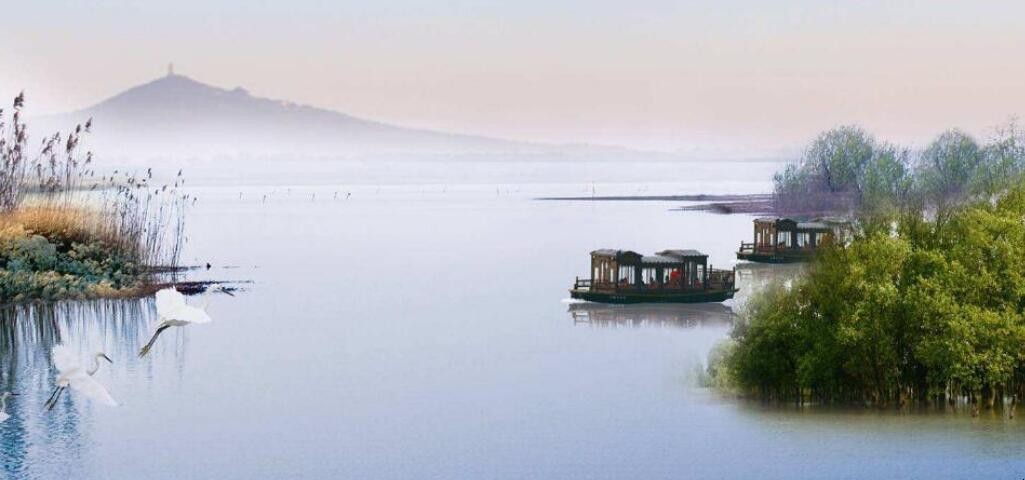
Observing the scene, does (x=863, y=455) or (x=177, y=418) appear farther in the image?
(x=177, y=418)

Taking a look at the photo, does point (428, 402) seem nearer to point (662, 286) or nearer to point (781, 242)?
point (662, 286)

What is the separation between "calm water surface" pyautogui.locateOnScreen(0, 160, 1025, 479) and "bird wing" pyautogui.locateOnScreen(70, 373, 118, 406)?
33.3 feet

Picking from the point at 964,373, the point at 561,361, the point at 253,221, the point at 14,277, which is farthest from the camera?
the point at 253,221

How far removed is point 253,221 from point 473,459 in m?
67.7

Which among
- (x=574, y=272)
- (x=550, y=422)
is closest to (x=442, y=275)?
(x=574, y=272)

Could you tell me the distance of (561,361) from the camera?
107ft

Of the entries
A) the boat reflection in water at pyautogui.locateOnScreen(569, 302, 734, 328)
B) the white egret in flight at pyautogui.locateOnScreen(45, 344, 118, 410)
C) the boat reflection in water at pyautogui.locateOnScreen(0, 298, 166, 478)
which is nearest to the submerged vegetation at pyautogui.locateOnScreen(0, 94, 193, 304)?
the boat reflection in water at pyautogui.locateOnScreen(0, 298, 166, 478)

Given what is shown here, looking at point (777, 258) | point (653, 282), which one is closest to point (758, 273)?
point (777, 258)

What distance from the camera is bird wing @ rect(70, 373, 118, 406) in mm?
10453

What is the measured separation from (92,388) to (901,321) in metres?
16.8

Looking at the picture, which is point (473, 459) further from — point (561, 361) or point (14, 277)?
point (14, 277)

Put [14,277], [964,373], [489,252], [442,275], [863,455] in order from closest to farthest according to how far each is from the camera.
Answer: [863,455] → [964,373] → [14,277] → [442,275] → [489,252]

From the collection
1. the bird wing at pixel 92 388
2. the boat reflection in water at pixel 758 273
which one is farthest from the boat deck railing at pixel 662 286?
the bird wing at pixel 92 388

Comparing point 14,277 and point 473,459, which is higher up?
point 14,277
